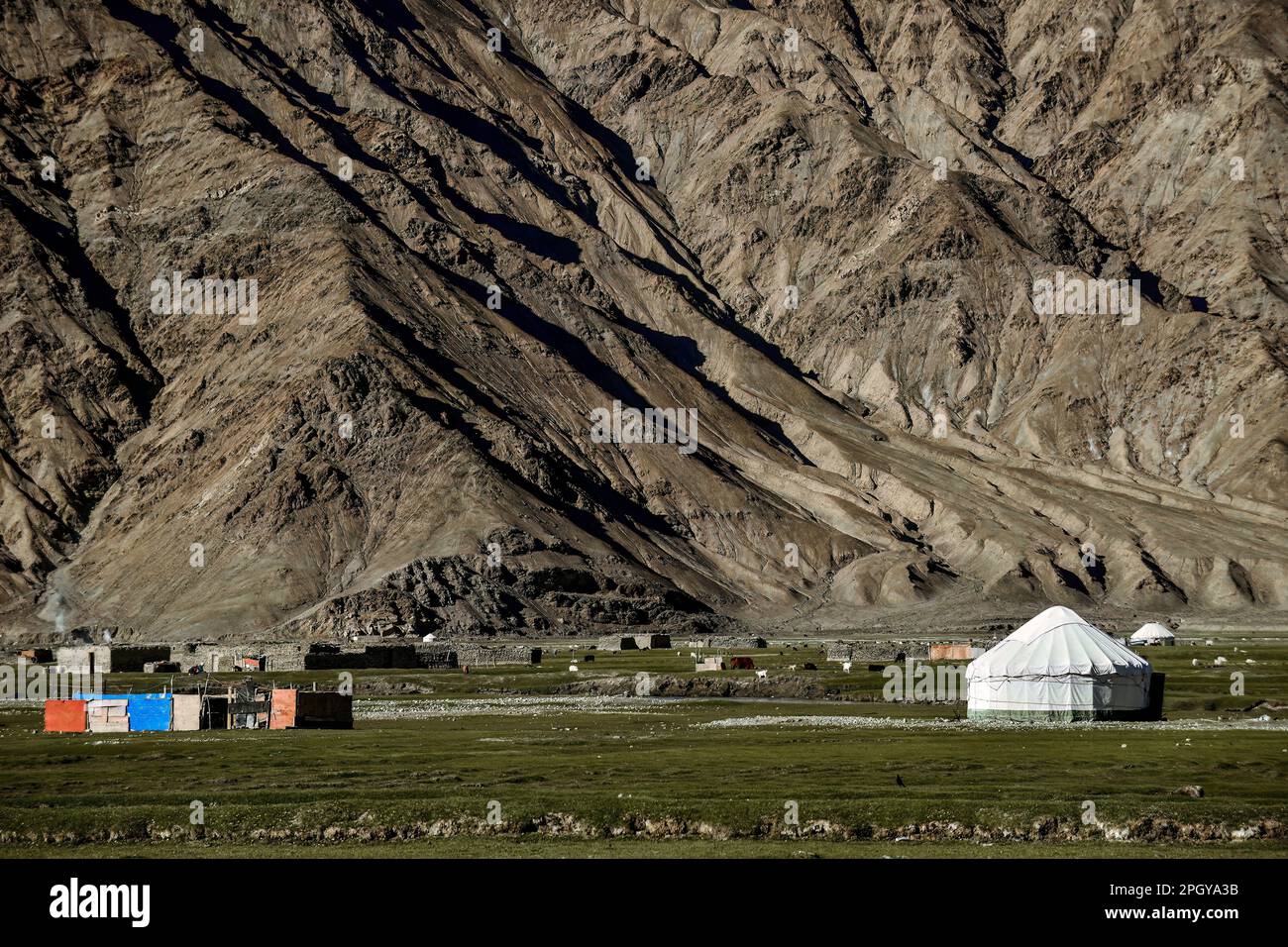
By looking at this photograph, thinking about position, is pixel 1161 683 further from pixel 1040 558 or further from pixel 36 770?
pixel 1040 558

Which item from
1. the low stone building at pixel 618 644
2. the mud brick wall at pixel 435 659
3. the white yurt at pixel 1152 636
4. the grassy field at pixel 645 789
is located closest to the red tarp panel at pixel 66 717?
the grassy field at pixel 645 789

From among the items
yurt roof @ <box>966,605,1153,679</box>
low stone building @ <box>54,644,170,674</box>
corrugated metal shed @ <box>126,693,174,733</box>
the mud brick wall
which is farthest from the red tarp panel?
the mud brick wall

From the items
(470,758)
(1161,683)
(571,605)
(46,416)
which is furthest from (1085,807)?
(46,416)

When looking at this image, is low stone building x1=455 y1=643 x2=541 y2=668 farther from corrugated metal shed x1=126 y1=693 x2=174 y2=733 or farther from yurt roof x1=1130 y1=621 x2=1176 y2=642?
corrugated metal shed x1=126 y1=693 x2=174 y2=733

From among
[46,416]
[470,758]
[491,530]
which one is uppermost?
[46,416]

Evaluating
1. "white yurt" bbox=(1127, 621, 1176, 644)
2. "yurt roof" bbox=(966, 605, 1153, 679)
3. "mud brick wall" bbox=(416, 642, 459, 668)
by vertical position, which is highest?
"yurt roof" bbox=(966, 605, 1153, 679)
